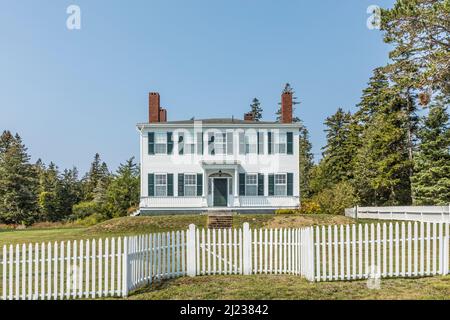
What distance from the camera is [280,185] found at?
27.4 meters

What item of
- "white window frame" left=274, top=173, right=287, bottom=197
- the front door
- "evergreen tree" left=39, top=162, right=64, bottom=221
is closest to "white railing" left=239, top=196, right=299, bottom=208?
"white window frame" left=274, top=173, right=287, bottom=197

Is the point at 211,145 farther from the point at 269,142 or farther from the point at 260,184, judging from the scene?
the point at 260,184

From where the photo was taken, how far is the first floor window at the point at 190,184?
2720 cm

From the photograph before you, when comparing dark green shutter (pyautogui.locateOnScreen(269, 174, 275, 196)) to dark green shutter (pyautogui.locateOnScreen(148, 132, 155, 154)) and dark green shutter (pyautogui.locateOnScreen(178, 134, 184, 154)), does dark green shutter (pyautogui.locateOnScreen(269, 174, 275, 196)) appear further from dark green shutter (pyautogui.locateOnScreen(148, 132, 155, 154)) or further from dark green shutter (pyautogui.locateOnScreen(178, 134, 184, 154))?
dark green shutter (pyautogui.locateOnScreen(148, 132, 155, 154))

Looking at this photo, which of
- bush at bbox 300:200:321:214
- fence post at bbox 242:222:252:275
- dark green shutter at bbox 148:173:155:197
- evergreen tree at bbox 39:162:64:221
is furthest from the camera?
evergreen tree at bbox 39:162:64:221

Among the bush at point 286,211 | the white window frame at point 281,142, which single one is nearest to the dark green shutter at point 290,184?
the bush at point 286,211

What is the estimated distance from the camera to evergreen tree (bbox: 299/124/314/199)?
47.7m

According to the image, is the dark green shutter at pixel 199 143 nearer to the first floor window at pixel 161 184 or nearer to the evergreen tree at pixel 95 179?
the first floor window at pixel 161 184

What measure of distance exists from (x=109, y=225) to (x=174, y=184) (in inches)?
253

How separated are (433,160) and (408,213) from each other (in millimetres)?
8294

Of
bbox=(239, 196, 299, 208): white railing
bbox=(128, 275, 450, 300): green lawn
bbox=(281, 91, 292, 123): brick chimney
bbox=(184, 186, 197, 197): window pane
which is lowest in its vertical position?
bbox=(128, 275, 450, 300): green lawn

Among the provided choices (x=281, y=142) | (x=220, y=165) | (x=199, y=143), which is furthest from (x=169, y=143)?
(x=281, y=142)

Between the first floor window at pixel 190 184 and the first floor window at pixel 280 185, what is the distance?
5.30 metres
